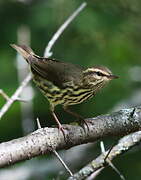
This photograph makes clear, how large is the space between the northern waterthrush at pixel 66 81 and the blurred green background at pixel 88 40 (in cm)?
161

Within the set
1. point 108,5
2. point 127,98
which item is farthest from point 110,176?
point 108,5

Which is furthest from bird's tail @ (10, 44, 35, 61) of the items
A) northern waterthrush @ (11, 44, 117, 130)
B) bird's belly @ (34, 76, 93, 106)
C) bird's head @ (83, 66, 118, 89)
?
bird's head @ (83, 66, 118, 89)

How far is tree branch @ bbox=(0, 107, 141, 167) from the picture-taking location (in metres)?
3.61

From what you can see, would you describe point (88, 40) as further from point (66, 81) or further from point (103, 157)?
point (103, 157)

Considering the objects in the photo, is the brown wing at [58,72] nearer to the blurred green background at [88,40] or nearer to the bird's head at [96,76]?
the bird's head at [96,76]

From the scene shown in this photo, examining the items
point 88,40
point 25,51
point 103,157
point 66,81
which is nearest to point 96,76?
point 66,81

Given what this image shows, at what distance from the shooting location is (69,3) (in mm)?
7609

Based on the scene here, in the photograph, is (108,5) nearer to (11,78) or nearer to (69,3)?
(69,3)

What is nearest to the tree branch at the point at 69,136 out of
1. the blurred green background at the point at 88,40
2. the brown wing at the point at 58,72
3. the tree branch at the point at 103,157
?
the tree branch at the point at 103,157

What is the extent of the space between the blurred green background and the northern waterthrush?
161 cm

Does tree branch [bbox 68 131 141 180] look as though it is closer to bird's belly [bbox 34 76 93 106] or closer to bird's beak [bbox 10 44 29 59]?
bird's belly [bbox 34 76 93 106]

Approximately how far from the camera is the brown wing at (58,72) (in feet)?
17.4

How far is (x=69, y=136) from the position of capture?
3.99 meters

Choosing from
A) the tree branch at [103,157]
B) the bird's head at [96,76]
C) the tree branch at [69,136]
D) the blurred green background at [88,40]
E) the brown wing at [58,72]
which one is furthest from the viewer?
the blurred green background at [88,40]
